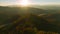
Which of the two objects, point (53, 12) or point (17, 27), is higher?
point (53, 12)

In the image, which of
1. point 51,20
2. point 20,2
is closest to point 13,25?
point 20,2

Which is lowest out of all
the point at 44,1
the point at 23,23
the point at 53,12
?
the point at 23,23

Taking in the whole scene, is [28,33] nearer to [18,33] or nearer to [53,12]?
[18,33]

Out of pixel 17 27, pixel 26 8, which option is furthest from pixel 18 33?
pixel 26 8

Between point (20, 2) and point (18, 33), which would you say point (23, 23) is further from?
point (20, 2)

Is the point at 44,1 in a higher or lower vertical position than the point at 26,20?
higher

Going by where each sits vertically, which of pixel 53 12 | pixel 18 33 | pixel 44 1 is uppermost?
pixel 44 1
